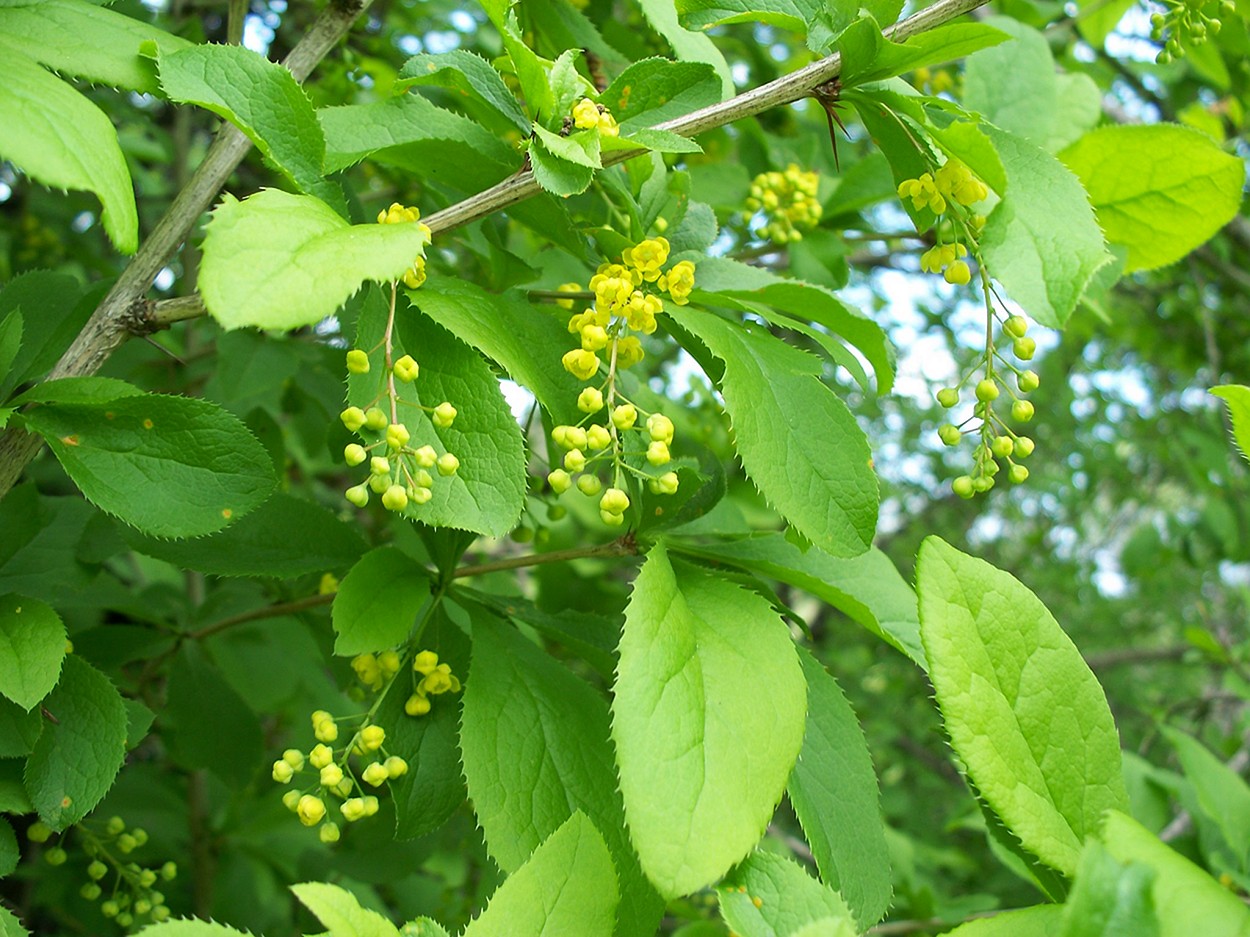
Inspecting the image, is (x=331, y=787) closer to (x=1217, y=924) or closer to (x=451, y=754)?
(x=451, y=754)

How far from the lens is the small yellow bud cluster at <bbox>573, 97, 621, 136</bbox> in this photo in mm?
1256

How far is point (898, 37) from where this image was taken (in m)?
1.36

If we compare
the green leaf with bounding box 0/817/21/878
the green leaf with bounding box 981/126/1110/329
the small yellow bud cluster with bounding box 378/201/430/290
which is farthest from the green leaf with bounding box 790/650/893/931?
the green leaf with bounding box 0/817/21/878

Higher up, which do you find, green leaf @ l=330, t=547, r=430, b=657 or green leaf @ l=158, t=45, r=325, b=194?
green leaf @ l=158, t=45, r=325, b=194

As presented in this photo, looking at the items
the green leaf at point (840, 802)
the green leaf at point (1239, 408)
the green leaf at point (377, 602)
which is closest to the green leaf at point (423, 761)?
the green leaf at point (377, 602)

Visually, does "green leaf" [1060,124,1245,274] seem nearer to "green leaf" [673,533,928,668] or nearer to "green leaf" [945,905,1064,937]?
"green leaf" [673,533,928,668]

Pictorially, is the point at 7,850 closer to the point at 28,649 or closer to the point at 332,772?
the point at 28,649

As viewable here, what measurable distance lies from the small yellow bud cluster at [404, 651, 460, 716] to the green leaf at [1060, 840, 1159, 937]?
Result: 33.3 inches

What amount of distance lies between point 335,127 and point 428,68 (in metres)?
0.14

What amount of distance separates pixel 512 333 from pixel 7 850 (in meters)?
0.92

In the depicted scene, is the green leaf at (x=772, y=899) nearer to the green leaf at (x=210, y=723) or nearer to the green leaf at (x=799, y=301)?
the green leaf at (x=799, y=301)

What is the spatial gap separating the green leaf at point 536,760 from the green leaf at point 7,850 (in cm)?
60

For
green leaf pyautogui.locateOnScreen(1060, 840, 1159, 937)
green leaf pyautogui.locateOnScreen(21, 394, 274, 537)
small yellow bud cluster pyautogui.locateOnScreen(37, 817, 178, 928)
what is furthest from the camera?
small yellow bud cluster pyautogui.locateOnScreen(37, 817, 178, 928)

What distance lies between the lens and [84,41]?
1300 mm
